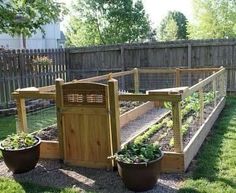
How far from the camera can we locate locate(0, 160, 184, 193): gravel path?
4168 millimetres

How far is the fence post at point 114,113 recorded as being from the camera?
4.58 m

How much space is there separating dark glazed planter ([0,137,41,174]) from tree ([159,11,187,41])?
3540cm

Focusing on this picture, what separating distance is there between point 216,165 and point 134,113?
3.28m

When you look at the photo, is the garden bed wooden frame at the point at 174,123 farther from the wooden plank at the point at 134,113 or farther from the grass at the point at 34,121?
the wooden plank at the point at 134,113

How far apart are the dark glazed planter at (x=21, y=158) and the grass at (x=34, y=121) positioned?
197 centimetres

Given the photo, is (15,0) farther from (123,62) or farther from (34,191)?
(123,62)

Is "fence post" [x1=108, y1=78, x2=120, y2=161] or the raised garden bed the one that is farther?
the raised garden bed

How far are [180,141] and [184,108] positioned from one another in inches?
111

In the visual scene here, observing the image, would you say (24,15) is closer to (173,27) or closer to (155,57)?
(155,57)

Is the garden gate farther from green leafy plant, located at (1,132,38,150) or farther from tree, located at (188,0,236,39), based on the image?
tree, located at (188,0,236,39)

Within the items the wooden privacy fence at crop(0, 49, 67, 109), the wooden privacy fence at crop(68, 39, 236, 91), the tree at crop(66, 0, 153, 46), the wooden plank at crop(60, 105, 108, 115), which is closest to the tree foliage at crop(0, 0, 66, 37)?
the wooden plank at crop(60, 105, 108, 115)

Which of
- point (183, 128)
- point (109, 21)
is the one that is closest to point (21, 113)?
point (183, 128)

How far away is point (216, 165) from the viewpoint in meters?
4.80

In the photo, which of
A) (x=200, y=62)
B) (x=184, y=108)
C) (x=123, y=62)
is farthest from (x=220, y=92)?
(x=123, y=62)
